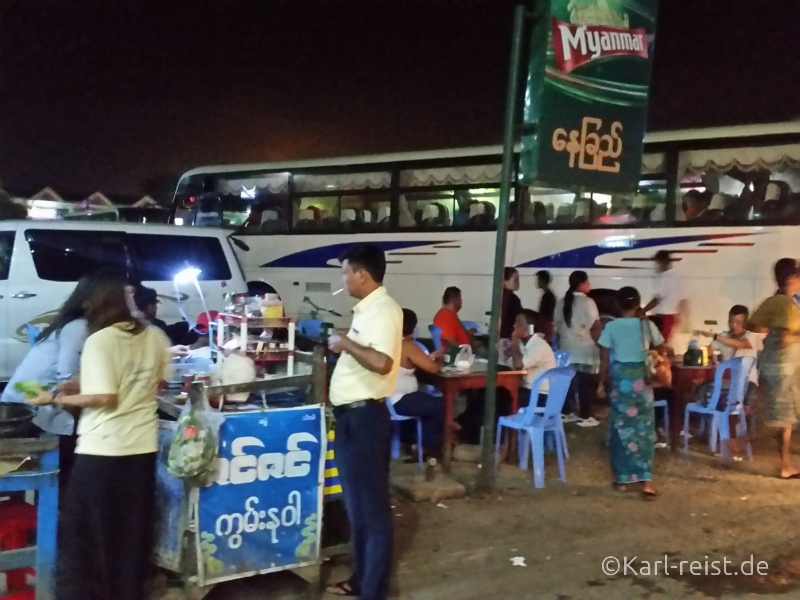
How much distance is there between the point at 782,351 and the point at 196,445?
204 inches

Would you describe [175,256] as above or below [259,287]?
above

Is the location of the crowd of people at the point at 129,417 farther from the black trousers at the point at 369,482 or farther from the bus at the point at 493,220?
the bus at the point at 493,220

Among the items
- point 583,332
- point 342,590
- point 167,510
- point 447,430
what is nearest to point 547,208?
point 583,332

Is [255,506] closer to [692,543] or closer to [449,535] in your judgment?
[449,535]

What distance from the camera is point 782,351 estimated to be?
6.58m

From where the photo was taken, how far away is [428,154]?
11.1 m

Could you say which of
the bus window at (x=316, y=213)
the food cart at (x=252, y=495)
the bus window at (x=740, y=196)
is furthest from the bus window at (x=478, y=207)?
the food cart at (x=252, y=495)

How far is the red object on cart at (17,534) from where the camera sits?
12.2ft

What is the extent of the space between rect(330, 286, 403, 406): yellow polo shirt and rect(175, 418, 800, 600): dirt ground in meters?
1.33

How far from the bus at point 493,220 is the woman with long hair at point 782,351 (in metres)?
2.61

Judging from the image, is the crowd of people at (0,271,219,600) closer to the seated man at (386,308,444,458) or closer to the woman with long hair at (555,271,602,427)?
the seated man at (386,308,444,458)

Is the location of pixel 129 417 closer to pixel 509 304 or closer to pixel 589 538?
pixel 589 538

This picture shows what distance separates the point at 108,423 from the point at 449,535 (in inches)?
106

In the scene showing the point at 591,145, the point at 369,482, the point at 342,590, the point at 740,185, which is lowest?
the point at 342,590
